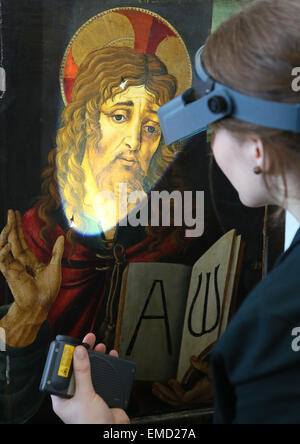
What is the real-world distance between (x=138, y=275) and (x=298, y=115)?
973 millimetres

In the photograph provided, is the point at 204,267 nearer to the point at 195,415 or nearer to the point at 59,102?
the point at 195,415

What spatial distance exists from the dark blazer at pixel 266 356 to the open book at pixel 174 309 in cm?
89

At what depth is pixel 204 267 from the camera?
1821 millimetres

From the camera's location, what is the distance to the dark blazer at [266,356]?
2.64 feet

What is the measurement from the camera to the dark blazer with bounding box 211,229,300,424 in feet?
2.64

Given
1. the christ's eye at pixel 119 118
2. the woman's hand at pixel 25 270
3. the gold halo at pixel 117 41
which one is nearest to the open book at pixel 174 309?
the woman's hand at pixel 25 270

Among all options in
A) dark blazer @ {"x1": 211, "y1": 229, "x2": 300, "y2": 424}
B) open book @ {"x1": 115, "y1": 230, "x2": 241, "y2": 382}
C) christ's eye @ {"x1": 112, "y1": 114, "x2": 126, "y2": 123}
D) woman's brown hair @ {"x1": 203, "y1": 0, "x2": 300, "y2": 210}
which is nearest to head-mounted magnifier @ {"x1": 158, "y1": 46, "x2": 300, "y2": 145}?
woman's brown hair @ {"x1": 203, "y1": 0, "x2": 300, "y2": 210}

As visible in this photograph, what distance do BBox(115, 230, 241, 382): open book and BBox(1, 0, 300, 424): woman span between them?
0.84m

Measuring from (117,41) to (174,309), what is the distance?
0.88 meters

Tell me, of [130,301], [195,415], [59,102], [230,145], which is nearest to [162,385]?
[195,415]

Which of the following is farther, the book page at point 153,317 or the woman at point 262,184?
the book page at point 153,317

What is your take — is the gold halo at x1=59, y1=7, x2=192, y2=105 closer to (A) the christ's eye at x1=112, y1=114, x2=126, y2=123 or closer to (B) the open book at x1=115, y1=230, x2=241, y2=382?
(A) the christ's eye at x1=112, y1=114, x2=126, y2=123

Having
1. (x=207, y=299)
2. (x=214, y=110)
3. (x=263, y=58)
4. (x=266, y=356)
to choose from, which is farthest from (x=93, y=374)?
(x=207, y=299)

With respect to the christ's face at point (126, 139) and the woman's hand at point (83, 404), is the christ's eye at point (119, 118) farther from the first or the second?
the woman's hand at point (83, 404)
